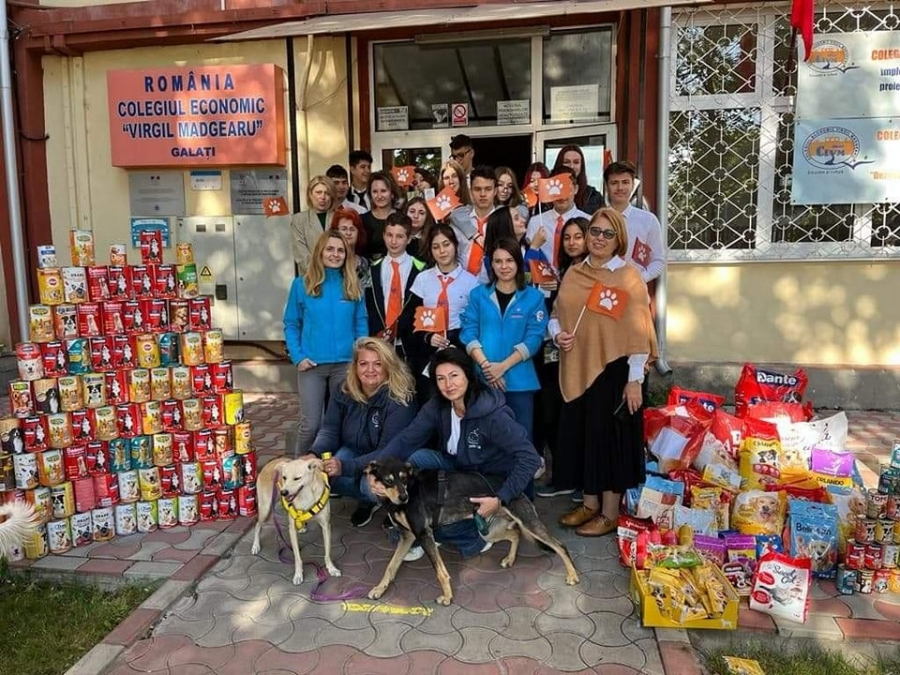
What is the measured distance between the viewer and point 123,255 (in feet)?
13.9

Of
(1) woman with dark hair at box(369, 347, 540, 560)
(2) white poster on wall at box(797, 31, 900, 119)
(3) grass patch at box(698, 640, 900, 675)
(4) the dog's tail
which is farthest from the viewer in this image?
(2) white poster on wall at box(797, 31, 900, 119)

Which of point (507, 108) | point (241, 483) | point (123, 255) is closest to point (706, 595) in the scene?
point (241, 483)

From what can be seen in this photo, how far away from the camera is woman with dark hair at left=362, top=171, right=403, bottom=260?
508 cm

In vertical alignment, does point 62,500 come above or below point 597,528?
above

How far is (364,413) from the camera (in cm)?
405

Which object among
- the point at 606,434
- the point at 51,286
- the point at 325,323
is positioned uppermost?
the point at 51,286

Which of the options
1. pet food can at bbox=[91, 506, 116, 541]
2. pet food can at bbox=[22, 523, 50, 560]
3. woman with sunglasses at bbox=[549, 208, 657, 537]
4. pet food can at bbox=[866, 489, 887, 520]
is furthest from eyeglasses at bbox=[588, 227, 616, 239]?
pet food can at bbox=[22, 523, 50, 560]

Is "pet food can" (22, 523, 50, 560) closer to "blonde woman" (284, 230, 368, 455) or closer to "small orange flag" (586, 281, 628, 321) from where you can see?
"blonde woman" (284, 230, 368, 455)

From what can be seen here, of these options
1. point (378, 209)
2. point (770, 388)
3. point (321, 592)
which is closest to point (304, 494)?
point (321, 592)

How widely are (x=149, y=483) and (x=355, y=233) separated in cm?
209

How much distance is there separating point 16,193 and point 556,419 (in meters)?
6.69

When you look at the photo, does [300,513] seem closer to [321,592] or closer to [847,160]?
[321,592]

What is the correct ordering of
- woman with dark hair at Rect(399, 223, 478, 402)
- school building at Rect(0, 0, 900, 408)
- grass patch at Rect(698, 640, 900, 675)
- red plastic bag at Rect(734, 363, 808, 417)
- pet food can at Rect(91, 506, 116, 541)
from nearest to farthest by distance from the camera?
grass patch at Rect(698, 640, 900, 675), pet food can at Rect(91, 506, 116, 541), woman with dark hair at Rect(399, 223, 478, 402), red plastic bag at Rect(734, 363, 808, 417), school building at Rect(0, 0, 900, 408)

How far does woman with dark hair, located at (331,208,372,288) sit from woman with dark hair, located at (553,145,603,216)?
1461mm
